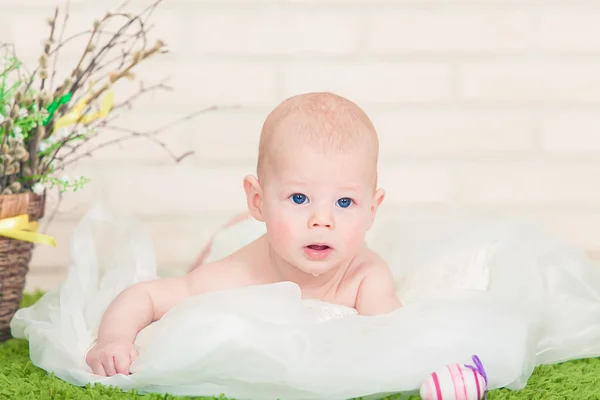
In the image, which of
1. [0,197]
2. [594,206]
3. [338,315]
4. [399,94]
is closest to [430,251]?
[338,315]

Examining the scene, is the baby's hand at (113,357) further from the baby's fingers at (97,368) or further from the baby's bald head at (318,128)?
the baby's bald head at (318,128)

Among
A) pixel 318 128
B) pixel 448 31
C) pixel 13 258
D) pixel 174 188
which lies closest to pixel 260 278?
pixel 318 128

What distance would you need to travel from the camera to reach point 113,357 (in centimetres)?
147

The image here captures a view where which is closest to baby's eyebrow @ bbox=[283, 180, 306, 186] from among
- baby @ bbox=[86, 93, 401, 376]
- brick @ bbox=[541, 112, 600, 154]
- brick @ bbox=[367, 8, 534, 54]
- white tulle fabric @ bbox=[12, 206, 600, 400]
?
baby @ bbox=[86, 93, 401, 376]

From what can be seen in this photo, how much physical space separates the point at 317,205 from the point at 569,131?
47.0 inches

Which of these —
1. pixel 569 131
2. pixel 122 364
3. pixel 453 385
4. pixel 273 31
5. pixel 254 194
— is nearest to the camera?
pixel 453 385

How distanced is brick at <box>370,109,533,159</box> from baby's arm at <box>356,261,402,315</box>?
Answer: 2.54 feet

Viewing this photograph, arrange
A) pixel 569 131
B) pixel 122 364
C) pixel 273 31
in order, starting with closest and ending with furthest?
pixel 122 364, pixel 273 31, pixel 569 131

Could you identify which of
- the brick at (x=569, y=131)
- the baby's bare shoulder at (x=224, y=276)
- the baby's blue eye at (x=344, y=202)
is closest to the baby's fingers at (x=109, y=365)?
the baby's bare shoulder at (x=224, y=276)

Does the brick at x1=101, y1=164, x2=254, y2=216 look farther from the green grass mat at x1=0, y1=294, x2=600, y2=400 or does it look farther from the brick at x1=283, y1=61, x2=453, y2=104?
the green grass mat at x1=0, y1=294, x2=600, y2=400

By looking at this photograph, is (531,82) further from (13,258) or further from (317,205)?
(13,258)

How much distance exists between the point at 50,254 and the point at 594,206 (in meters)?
1.54

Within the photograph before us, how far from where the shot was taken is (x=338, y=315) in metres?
1.61

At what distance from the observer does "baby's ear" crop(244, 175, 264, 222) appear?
1.65m
